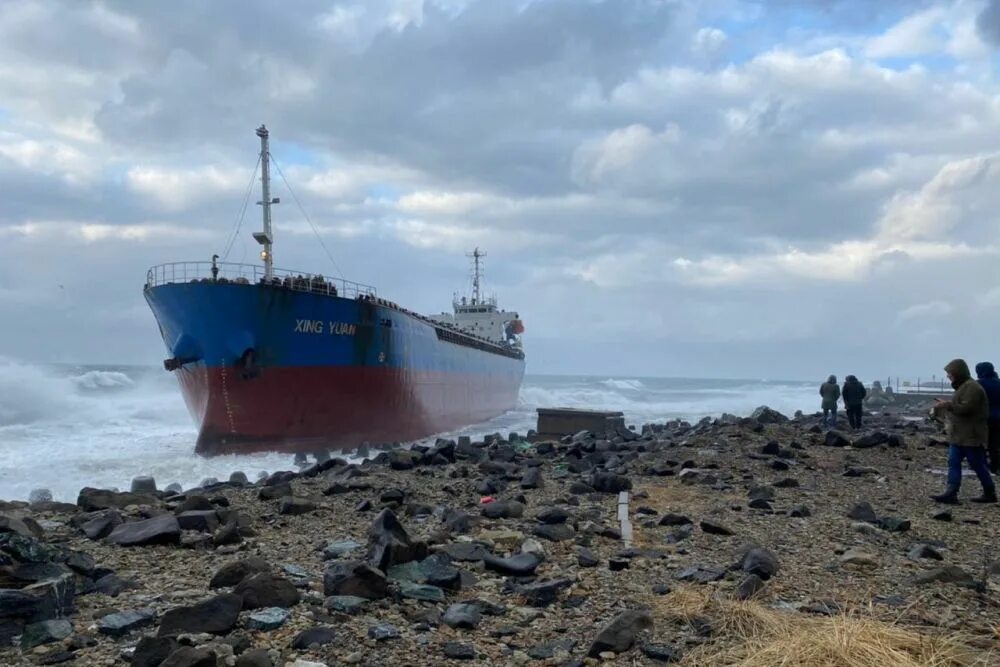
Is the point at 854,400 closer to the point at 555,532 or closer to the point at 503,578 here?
the point at 555,532

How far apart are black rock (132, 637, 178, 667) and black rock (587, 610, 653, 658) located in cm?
175

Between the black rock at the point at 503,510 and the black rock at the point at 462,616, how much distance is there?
2609 millimetres

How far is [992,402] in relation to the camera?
8.45m

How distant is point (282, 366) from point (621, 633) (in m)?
15.7

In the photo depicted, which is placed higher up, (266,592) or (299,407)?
(299,407)

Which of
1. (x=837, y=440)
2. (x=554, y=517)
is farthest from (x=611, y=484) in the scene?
(x=837, y=440)

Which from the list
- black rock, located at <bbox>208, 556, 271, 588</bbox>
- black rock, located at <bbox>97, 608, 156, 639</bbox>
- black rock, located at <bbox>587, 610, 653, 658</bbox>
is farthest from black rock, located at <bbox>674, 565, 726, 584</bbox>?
black rock, located at <bbox>97, 608, 156, 639</bbox>

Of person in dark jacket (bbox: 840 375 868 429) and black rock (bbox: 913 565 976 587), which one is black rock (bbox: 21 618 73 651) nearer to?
black rock (bbox: 913 565 976 587)

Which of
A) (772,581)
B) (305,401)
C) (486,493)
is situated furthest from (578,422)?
(772,581)

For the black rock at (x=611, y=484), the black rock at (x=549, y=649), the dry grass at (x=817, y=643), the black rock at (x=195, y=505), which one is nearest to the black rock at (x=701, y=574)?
the dry grass at (x=817, y=643)

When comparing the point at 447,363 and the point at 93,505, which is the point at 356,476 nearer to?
the point at 93,505

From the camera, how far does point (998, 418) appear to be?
8.48 meters

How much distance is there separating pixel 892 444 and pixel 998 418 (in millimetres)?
3788

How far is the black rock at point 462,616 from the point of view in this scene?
362 centimetres
